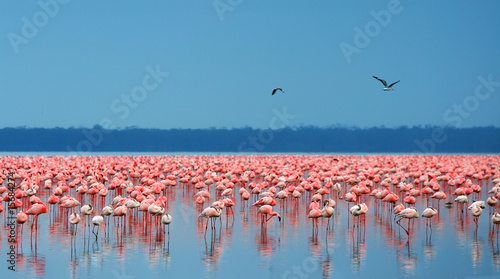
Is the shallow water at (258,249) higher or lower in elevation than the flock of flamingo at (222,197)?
lower

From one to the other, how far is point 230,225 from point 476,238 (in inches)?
189

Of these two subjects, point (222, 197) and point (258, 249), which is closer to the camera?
point (258, 249)

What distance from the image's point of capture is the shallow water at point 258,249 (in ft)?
36.0

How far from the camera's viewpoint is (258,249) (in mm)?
12820

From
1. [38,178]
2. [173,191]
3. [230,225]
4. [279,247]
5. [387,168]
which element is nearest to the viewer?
[279,247]

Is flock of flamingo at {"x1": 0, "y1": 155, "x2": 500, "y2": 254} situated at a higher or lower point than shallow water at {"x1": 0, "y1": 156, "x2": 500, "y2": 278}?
higher

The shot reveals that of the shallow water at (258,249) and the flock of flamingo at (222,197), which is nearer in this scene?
the shallow water at (258,249)

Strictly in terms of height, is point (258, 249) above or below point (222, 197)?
below

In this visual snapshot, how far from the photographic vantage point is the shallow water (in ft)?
36.0

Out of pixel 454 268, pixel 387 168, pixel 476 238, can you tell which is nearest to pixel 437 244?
pixel 476 238

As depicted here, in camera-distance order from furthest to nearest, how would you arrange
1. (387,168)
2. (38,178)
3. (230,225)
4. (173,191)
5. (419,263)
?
(387,168) → (173,191) → (38,178) → (230,225) → (419,263)

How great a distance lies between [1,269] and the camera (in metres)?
10.7

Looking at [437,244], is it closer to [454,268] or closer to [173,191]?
[454,268]

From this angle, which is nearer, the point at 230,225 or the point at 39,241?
the point at 39,241
